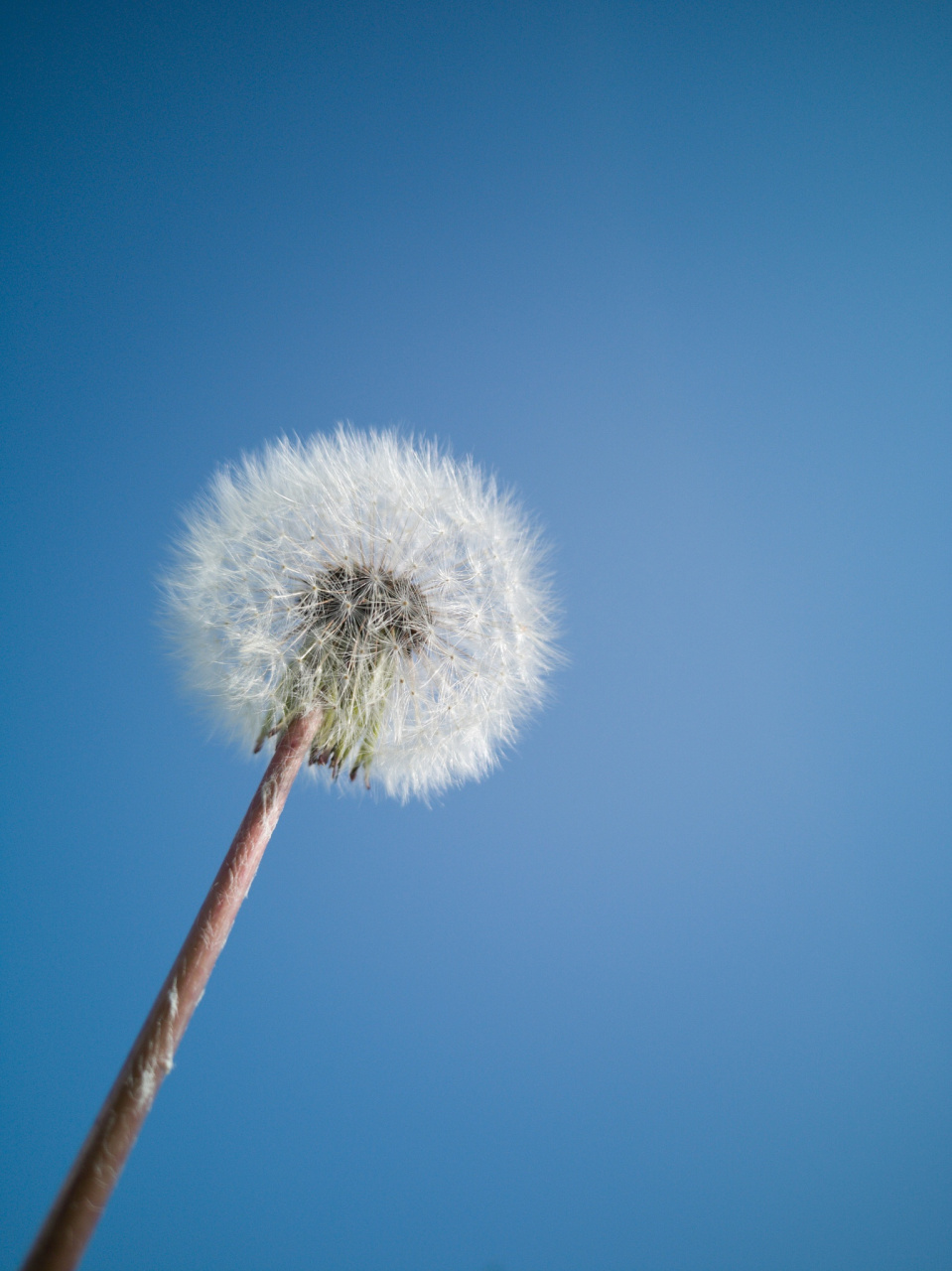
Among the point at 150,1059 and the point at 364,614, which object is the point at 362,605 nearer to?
the point at 364,614

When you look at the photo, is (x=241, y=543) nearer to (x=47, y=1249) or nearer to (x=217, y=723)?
(x=217, y=723)

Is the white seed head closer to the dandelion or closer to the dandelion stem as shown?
the dandelion

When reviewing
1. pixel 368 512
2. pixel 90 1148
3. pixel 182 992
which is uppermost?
Answer: pixel 368 512

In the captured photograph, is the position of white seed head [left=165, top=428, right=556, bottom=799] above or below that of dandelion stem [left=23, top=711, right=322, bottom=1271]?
above

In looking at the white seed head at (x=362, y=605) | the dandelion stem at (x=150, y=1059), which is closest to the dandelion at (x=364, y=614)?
the white seed head at (x=362, y=605)

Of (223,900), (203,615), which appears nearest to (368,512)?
(203,615)

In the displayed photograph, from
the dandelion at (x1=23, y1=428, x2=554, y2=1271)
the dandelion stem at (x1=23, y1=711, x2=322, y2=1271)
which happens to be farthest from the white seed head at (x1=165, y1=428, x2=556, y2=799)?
the dandelion stem at (x1=23, y1=711, x2=322, y2=1271)

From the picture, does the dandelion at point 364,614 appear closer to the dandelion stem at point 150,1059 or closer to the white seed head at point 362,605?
the white seed head at point 362,605

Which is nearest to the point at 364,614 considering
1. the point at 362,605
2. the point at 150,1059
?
the point at 362,605
